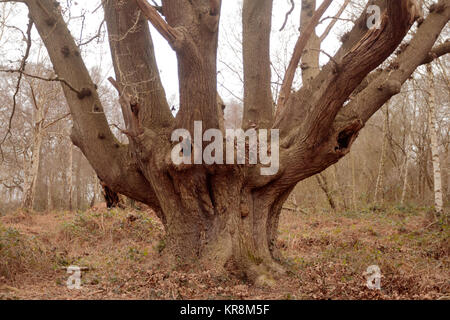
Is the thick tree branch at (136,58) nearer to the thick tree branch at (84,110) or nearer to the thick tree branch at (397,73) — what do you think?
the thick tree branch at (84,110)

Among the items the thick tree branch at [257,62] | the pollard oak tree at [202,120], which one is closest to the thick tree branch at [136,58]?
the pollard oak tree at [202,120]

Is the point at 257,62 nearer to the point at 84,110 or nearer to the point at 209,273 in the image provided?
the point at 84,110

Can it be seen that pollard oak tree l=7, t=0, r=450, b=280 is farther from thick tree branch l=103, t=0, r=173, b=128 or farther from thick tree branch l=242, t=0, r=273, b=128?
thick tree branch l=242, t=0, r=273, b=128

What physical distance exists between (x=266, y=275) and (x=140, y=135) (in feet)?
7.39

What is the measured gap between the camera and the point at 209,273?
4062mm

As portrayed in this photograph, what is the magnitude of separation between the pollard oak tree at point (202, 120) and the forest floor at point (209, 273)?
15.9 inches

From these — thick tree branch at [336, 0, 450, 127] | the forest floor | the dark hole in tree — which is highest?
thick tree branch at [336, 0, 450, 127]

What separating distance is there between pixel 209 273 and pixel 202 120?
1747mm

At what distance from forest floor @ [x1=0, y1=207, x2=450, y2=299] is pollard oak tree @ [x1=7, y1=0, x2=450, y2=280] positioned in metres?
0.40

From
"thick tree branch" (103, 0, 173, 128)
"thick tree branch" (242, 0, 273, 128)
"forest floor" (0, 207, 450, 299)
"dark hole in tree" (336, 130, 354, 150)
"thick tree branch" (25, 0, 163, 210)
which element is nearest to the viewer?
"forest floor" (0, 207, 450, 299)

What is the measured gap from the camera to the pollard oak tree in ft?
13.6

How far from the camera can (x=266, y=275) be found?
4254 millimetres

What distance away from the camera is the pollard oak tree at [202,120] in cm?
413

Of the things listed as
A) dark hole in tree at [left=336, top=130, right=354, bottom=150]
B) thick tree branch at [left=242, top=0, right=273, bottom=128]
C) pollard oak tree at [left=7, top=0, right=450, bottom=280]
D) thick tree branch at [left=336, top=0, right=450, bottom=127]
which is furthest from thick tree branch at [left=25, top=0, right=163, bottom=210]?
thick tree branch at [left=336, top=0, right=450, bottom=127]
